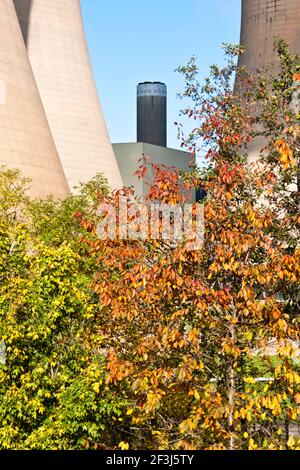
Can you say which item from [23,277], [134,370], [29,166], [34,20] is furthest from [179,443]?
[34,20]

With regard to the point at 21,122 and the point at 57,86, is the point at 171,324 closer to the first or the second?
the point at 21,122

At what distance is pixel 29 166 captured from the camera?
907 inches

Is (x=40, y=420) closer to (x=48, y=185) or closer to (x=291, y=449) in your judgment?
(x=291, y=449)

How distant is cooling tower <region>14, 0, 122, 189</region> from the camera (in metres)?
31.1

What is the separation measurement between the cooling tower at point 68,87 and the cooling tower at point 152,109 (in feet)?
161

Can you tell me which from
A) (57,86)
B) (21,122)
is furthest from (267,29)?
(21,122)

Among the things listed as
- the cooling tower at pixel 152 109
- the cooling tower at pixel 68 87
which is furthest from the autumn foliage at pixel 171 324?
the cooling tower at pixel 152 109

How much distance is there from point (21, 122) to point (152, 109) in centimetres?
5914

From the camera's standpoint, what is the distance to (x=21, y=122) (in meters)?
23.1

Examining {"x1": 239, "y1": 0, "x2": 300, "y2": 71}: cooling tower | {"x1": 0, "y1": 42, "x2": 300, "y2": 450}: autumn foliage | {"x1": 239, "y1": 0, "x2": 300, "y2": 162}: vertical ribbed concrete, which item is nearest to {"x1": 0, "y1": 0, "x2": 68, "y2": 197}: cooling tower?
{"x1": 0, "y1": 42, "x2": 300, "y2": 450}: autumn foliage

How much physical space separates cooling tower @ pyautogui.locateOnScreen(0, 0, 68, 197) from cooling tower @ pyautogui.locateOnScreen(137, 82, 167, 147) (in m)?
57.7

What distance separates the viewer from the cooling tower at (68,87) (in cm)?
3112

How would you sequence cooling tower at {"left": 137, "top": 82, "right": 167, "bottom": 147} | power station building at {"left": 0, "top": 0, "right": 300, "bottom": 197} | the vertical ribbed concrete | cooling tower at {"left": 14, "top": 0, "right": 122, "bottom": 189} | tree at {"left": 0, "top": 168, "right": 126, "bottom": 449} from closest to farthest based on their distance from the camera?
tree at {"left": 0, "top": 168, "right": 126, "bottom": 449} → power station building at {"left": 0, "top": 0, "right": 300, "bottom": 197} → cooling tower at {"left": 14, "top": 0, "right": 122, "bottom": 189} → the vertical ribbed concrete → cooling tower at {"left": 137, "top": 82, "right": 167, "bottom": 147}

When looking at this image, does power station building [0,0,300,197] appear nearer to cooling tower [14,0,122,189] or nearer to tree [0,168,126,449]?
cooling tower [14,0,122,189]
